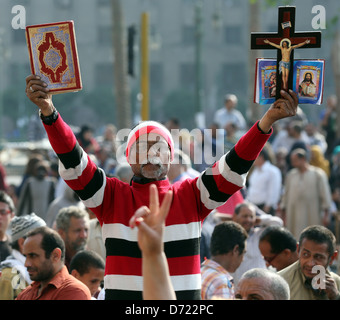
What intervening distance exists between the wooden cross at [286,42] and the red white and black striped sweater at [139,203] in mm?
297

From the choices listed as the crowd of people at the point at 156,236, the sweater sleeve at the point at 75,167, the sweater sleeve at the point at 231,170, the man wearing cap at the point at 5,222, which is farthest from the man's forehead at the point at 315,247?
the man wearing cap at the point at 5,222

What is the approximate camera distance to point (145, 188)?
164 inches

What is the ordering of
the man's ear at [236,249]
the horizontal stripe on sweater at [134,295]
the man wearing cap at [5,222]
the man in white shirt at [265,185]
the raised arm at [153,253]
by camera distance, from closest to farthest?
the raised arm at [153,253]
the horizontal stripe on sweater at [134,295]
the man's ear at [236,249]
the man wearing cap at [5,222]
the man in white shirt at [265,185]

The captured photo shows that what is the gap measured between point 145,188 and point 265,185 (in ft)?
24.9

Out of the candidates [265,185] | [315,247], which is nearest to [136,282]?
[315,247]

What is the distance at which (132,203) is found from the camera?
4.15m

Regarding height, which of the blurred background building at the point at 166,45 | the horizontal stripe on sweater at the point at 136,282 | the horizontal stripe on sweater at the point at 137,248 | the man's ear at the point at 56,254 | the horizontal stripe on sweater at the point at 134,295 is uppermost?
the horizontal stripe on sweater at the point at 137,248

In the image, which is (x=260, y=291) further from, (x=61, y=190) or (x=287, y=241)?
(x=61, y=190)

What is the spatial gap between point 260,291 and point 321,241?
126cm

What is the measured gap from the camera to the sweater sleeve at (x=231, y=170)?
4.05 metres

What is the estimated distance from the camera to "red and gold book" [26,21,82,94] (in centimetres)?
411

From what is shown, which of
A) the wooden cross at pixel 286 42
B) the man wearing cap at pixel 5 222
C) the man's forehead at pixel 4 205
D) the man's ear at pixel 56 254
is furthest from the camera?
the man's forehead at pixel 4 205

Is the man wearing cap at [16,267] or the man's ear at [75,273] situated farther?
the man's ear at [75,273]

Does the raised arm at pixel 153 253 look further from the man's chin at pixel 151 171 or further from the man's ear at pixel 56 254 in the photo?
the man's ear at pixel 56 254
